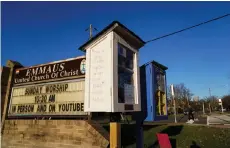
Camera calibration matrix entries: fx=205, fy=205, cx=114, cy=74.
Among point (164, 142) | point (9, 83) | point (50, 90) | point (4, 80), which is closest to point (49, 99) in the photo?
point (50, 90)

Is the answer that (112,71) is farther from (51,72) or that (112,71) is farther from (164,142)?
(164,142)

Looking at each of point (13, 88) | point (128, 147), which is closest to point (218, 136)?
point (128, 147)

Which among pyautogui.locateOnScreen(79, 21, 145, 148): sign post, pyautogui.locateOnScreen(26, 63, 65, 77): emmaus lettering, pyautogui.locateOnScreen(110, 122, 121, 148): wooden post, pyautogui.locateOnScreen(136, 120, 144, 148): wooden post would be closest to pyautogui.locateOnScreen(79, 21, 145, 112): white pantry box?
pyautogui.locateOnScreen(79, 21, 145, 148): sign post

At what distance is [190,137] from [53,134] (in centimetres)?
837

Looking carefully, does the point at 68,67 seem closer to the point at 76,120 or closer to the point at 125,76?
the point at 76,120

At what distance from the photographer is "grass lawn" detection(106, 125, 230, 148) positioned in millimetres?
10555

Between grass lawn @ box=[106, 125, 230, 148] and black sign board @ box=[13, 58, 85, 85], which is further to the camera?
grass lawn @ box=[106, 125, 230, 148]

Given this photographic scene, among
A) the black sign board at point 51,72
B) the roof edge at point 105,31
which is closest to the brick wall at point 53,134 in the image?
the black sign board at point 51,72

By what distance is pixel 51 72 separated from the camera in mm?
7406

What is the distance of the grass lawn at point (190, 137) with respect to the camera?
10555 millimetres

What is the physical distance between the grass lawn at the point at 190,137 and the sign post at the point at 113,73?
6.03 meters

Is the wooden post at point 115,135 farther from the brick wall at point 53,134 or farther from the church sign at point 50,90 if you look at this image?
the church sign at point 50,90

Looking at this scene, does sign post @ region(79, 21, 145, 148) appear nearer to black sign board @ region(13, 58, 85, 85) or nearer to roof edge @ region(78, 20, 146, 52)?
roof edge @ region(78, 20, 146, 52)

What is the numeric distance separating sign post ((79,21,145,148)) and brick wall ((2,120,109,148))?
2.34 ft
